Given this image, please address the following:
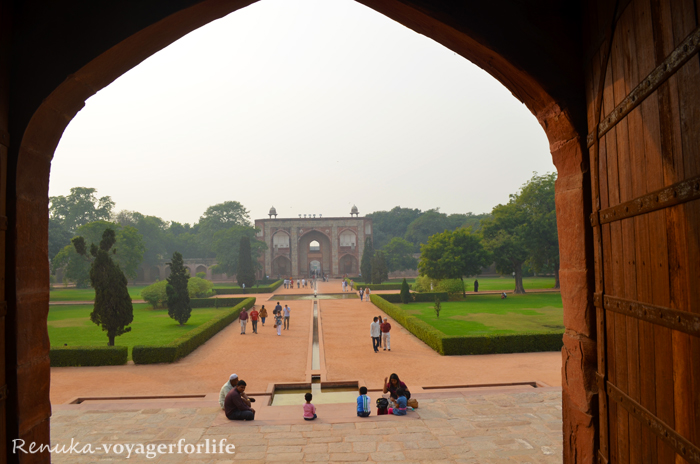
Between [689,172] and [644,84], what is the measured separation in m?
0.50

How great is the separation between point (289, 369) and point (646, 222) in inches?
331

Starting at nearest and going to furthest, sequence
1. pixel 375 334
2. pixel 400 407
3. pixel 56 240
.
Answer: pixel 400 407 → pixel 375 334 → pixel 56 240

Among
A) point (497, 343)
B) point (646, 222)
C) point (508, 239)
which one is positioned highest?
point (508, 239)

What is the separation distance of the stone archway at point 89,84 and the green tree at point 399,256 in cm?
4313

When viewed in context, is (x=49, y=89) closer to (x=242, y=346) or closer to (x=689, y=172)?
(x=689, y=172)

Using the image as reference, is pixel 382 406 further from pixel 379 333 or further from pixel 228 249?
pixel 228 249

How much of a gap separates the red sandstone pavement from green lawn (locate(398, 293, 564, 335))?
7.89 ft

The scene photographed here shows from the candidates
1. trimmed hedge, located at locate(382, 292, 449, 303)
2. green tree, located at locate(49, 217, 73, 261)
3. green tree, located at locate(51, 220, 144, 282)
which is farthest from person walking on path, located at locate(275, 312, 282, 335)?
green tree, located at locate(49, 217, 73, 261)

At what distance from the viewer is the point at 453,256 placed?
2306cm

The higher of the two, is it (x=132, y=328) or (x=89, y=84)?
(x=89, y=84)

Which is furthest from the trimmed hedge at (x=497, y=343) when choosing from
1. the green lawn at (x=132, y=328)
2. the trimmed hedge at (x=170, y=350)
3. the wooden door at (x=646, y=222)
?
the wooden door at (x=646, y=222)

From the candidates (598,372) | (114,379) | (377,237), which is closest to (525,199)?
(114,379)

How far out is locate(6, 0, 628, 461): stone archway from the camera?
240 centimetres

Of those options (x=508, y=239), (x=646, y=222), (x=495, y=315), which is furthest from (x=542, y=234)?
(x=646, y=222)
